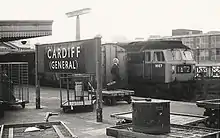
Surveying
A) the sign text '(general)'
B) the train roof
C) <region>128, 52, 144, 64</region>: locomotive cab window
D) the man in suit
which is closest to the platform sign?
the sign text '(general)'

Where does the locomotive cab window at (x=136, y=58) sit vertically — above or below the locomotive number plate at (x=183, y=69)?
above

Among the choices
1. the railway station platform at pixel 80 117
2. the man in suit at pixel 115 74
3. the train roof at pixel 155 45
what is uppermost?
the train roof at pixel 155 45

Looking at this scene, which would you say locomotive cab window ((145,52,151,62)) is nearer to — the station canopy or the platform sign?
the platform sign

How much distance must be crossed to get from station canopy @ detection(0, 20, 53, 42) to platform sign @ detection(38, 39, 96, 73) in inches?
37.5

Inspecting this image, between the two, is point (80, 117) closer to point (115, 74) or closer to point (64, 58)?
point (64, 58)

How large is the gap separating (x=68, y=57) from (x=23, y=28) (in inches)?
73.2

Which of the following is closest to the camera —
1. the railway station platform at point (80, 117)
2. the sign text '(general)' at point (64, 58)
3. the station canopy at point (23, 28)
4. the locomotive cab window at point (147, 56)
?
the railway station platform at point (80, 117)

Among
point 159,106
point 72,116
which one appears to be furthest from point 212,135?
point 72,116

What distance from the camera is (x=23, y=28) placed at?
10.7 m

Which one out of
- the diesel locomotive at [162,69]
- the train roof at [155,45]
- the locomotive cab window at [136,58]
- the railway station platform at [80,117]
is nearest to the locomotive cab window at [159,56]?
the diesel locomotive at [162,69]

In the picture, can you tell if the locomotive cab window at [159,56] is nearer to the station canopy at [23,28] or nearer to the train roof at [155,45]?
the train roof at [155,45]

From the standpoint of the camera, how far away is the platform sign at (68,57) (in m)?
10.8

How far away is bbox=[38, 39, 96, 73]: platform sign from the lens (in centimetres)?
1076

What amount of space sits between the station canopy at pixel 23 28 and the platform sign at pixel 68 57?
3.12 feet
